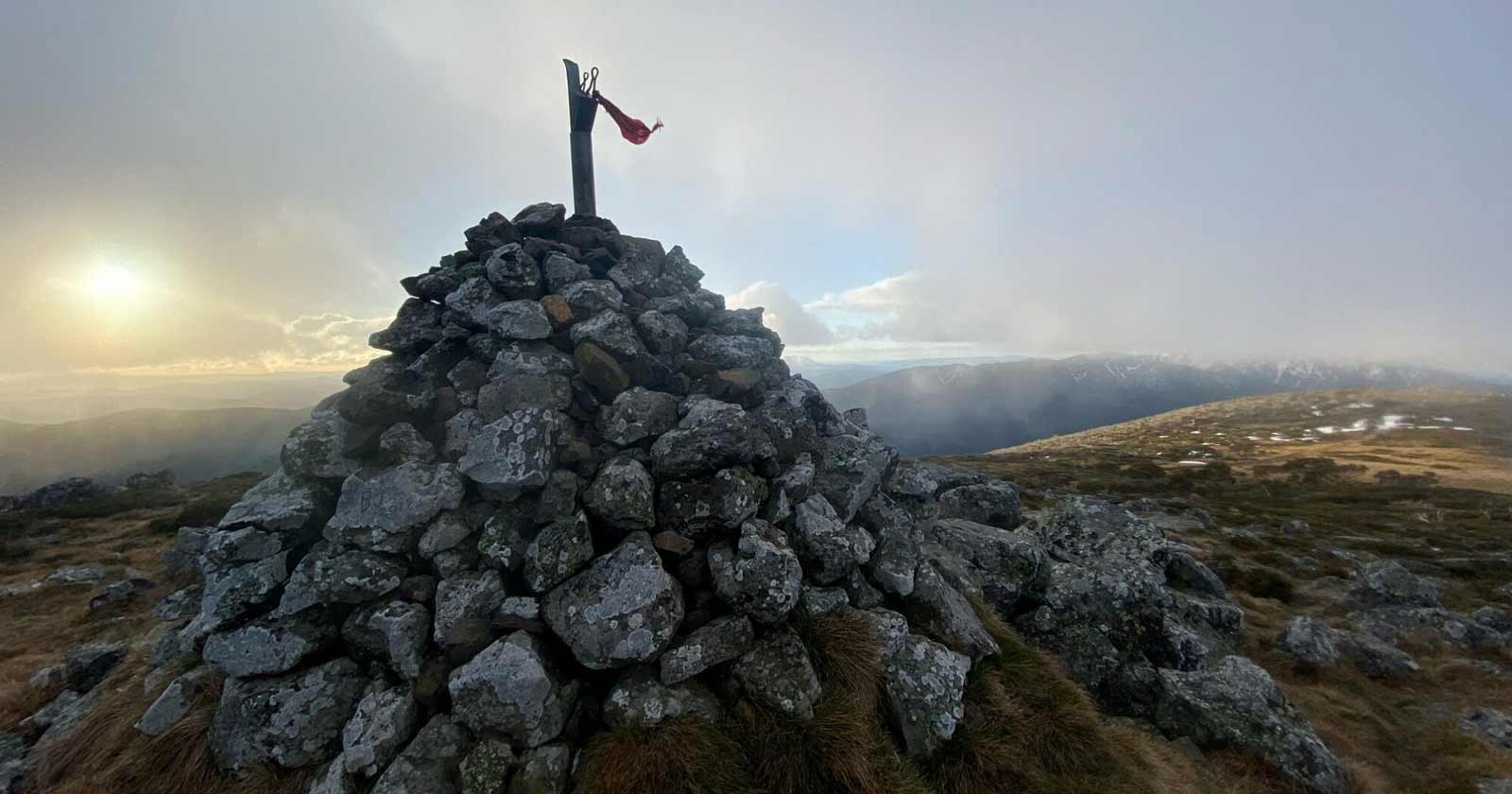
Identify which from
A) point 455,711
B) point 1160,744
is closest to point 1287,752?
point 1160,744

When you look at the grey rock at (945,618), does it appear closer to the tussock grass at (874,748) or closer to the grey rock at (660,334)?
the tussock grass at (874,748)

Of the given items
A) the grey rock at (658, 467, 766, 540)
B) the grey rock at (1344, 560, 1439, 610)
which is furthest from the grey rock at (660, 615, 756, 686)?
the grey rock at (1344, 560, 1439, 610)

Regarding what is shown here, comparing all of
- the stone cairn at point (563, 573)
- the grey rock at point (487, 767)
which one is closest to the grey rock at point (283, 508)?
the stone cairn at point (563, 573)

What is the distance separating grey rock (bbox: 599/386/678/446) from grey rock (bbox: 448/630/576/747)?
3.71 metres

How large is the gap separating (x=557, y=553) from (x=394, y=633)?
8.37ft

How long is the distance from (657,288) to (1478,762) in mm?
20625

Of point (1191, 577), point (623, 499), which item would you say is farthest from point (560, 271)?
point (1191, 577)

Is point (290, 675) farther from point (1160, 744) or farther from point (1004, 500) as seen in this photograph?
point (1004, 500)

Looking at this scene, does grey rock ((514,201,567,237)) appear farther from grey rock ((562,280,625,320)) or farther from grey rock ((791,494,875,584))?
grey rock ((791,494,875,584))

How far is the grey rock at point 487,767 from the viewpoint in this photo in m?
7.00

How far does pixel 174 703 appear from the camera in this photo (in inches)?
327

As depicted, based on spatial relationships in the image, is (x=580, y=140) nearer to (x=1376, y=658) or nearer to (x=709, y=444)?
(x=709, y=444)

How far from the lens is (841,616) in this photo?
916cm

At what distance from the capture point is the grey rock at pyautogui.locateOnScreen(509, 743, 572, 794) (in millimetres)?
7031
